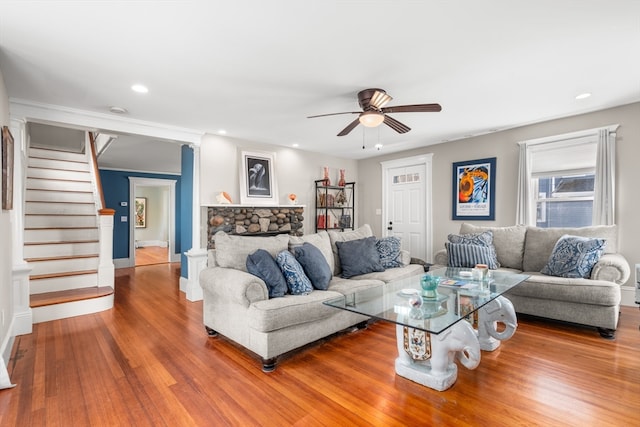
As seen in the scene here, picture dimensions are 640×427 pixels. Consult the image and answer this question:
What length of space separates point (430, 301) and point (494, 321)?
87 centimetres

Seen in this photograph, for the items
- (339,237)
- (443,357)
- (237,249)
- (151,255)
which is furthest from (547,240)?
(151,255)

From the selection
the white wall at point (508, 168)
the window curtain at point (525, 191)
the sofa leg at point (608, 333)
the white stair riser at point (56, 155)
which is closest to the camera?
the sofa leg at point (608, 333)

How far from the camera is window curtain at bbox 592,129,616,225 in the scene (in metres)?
3.70

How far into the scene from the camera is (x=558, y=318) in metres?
3.07

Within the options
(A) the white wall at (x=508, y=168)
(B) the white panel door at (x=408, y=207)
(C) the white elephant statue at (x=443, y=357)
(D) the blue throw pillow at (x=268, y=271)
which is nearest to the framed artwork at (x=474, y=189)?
(A) the white wall at (x=508, y=168)

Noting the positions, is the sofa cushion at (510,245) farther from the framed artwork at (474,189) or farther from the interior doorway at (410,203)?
the interior doorway at (410,203)

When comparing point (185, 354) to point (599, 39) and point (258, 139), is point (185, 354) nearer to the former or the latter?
point (258, 139)

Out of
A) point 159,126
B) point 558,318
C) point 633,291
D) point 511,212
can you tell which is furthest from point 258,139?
point 633,291

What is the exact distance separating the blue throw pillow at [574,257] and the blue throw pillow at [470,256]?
55 cm

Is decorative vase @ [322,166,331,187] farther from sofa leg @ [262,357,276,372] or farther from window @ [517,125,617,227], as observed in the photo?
sofa leg @ [262,357,276,372]

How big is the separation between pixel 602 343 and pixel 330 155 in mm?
4814

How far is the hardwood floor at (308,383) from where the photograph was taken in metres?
1.78

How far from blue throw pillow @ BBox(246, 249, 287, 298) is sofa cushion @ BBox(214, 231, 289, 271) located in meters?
0.14

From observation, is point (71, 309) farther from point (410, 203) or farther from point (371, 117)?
point (410, 203)
